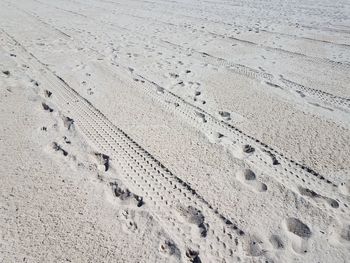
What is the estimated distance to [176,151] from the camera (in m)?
3.21

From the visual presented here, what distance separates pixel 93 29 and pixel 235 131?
217 inches

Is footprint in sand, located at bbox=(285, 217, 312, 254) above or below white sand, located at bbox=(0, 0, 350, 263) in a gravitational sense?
above

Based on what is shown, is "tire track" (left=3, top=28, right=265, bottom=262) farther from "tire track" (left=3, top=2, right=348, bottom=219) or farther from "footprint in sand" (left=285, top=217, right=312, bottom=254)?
"tire track" (left=3, top=2, right=348, bottom=219)

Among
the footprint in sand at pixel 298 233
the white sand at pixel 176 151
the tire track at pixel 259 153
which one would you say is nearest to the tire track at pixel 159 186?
the white sand at pixel 176 151

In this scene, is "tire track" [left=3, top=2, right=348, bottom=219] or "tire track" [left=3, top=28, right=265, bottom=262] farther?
"tire track" [left=3, top=2, right=348, bottom=219]

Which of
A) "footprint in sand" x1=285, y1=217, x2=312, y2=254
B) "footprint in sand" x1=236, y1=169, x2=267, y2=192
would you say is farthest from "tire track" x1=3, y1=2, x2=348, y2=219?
"footprint in sand" x1=285, y1=217, x2=312, y2=254

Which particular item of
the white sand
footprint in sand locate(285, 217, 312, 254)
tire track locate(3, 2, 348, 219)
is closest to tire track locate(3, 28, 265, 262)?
the white sand

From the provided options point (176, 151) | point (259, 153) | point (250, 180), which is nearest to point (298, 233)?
point (250, 180)

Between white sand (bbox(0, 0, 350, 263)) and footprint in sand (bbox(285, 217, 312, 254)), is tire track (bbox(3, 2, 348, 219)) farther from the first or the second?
footprint in sand (bbox(285, 217, 312, 254))

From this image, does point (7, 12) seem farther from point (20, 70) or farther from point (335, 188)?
point (335, 188)

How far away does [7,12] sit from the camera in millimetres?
10109

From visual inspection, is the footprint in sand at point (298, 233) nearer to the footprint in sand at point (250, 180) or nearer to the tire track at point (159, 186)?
the tire track at point (159, 186)

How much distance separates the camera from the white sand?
7.47 feet

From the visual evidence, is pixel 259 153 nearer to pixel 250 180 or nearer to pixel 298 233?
pixel 250 180
